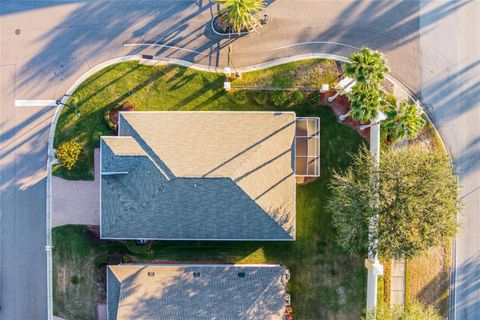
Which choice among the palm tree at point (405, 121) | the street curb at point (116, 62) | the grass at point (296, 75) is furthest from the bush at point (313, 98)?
the palm tree at point (405, 121)

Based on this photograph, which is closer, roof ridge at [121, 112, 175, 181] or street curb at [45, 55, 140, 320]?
roof ridge at [121, 112, 175, 181]

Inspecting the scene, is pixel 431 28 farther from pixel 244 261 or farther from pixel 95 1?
pixel 95 1

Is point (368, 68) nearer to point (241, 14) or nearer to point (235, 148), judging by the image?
point (241, 14)

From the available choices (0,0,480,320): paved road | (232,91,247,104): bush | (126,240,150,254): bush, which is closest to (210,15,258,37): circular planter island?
(0,0,480,320): paved road

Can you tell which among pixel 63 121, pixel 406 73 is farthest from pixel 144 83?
pixel 406 73

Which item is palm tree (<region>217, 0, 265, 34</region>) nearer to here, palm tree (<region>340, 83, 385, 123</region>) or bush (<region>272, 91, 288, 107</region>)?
bush (<region>272, 91, 288, 107</region>)

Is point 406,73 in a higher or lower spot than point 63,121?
higher

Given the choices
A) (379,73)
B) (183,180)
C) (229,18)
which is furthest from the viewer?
(229,18)
